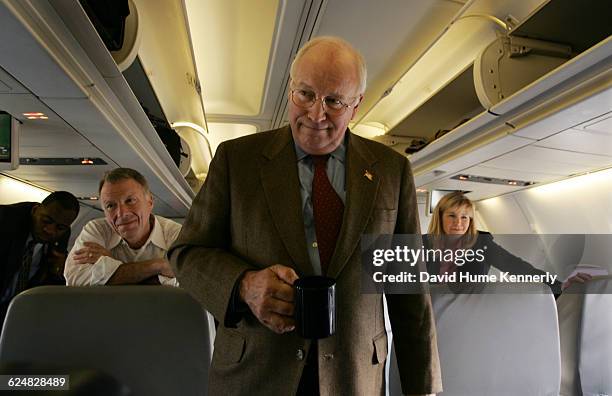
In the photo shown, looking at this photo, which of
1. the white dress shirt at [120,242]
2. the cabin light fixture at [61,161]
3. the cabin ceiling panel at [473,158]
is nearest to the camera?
the white dress shirt at [120,242]

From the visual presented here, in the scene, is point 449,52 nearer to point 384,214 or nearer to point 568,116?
point 568,116

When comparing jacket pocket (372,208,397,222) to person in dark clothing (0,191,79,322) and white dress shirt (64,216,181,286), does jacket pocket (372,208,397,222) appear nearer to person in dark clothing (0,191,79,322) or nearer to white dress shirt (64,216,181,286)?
white dress shirt (64,216,181,286)

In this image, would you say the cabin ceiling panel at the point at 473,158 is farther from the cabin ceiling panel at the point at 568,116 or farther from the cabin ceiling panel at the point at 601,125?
the cabin ceiling panel at the point at 601,125

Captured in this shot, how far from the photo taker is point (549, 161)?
4.19m

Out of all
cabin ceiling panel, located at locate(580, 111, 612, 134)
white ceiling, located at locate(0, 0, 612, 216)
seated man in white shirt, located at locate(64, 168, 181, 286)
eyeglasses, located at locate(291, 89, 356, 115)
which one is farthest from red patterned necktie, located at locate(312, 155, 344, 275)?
cabin ceiling panel, located at locate(580, 111, 612, 134)

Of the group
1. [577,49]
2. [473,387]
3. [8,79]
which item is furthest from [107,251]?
[577,49]

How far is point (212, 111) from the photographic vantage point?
18.6 ft

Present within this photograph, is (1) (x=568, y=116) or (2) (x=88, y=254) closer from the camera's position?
(2) (x=88, y=254)

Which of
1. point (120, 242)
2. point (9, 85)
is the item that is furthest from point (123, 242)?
point (9, 85)

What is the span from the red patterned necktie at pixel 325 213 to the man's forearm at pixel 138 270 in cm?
130

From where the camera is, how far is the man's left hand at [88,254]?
2.16 meters

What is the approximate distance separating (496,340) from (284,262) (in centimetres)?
132

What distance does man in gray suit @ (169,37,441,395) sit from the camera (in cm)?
108

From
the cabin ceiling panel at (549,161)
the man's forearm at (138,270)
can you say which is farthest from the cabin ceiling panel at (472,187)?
the man's forearm at (138,270)
